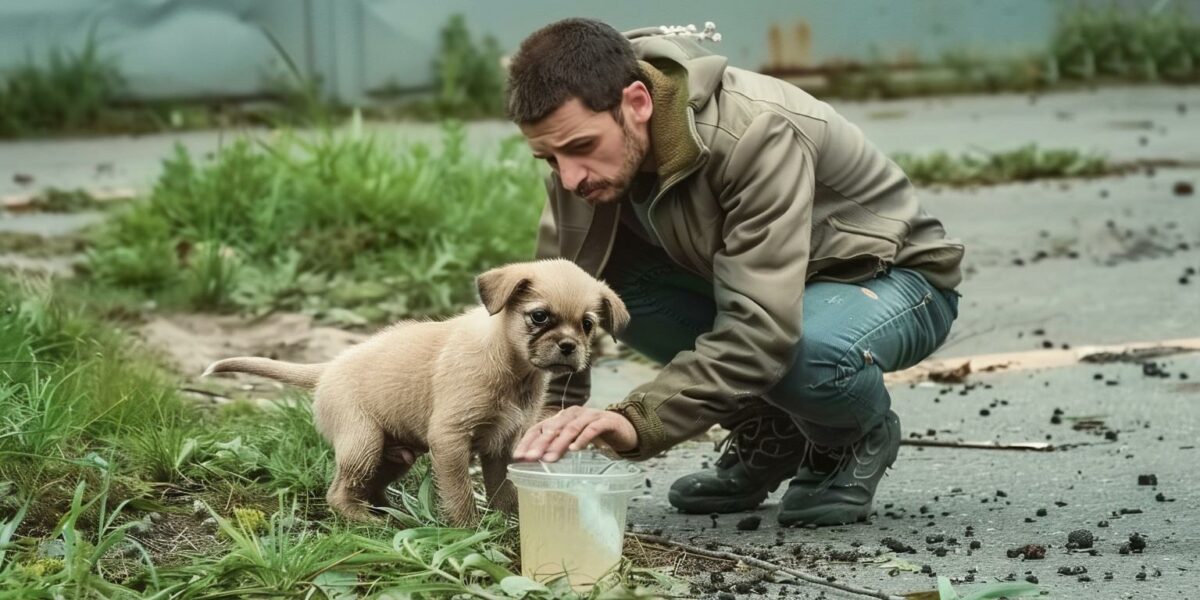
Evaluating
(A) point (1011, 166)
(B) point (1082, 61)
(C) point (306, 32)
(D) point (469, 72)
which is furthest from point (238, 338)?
(B) point (1082, 61)

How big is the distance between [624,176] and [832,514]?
3.81 ft

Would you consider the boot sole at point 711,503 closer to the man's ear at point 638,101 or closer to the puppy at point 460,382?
the puppy at point 460,382

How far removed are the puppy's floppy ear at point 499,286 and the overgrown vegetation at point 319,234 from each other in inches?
130

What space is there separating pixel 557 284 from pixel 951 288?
1.38 metres

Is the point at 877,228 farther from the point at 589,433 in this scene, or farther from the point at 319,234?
the point at 319,234

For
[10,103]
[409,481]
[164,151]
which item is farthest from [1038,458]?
[10,103]

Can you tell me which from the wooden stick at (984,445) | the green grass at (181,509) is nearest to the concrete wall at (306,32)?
the green grass at (181,509)

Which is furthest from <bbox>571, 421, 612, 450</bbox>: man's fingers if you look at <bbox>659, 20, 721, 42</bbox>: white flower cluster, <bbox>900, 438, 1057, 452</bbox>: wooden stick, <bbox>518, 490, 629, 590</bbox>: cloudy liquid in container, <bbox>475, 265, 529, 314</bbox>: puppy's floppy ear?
<bbox>900, 438, 1057, 452</bbox>: wooden stick

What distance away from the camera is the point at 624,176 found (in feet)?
14.2

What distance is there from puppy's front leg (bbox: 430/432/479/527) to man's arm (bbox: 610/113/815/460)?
47 centimetres

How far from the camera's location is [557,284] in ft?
13.6

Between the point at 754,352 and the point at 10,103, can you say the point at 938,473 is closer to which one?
the point at 754,352

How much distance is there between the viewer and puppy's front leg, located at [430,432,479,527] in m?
4.32

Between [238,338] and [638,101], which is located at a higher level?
[638,101]
